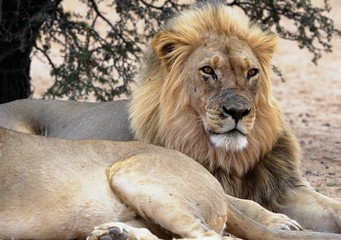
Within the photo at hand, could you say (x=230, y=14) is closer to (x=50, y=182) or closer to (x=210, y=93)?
(x=210, y=93)

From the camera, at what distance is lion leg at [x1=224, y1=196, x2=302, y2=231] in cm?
544

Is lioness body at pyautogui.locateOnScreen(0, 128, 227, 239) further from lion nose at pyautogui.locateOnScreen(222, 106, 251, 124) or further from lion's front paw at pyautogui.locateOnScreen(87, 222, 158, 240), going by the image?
lion nose at pyautogui.locateOnScreen(222, 106, 251, 124)

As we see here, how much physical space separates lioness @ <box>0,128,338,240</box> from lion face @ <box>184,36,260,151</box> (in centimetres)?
57

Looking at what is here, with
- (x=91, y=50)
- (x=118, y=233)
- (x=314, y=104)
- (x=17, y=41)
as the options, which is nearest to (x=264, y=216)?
A: (x=118, y=233)

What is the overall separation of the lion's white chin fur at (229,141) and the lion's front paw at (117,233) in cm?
121

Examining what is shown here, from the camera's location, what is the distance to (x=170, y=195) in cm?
487

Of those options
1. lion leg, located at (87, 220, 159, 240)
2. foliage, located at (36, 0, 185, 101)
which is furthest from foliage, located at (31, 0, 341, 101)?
lion leg, located at (87, 220, 159, 240)

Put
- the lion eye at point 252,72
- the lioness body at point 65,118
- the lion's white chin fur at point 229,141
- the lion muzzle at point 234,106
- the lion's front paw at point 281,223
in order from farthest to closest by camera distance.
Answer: the lioness body at point 65,118 → the lion eye at point 252,72 → the lion's white chin fur at point 229,141 → the lion muzzle at point 234,106 → the lion's front paw at point 281,223

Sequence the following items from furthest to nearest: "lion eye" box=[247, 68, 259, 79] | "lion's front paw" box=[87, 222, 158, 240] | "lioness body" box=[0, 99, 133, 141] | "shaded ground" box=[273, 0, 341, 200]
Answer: "shaded ground" box=[273, 0, 341, 200], "lioness body" box=[0, 99, 133, 141], "lion eye" box=[247, 68, 259, 79], "lion's front paw" box=[87, 222, 158, 240]

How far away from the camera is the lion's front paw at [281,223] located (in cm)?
541

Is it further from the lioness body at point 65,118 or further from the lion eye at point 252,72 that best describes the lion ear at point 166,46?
the lioness body at point 65,118

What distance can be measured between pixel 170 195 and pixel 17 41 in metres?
4.45

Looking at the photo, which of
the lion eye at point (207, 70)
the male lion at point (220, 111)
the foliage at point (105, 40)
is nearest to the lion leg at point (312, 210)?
the male lion at point (220, 111)

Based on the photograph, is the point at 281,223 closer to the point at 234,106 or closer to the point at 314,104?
the point at 234,106
